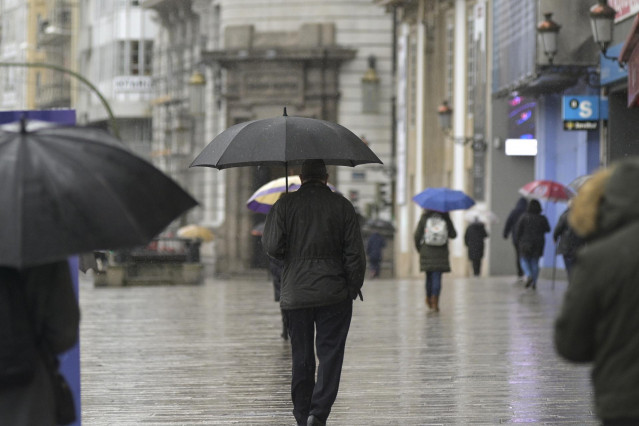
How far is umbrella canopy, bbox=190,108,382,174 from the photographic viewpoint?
952 cm

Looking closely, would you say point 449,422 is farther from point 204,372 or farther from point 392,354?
point 392,354

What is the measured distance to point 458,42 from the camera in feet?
131

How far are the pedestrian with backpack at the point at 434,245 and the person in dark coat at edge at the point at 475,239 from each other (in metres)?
14.3

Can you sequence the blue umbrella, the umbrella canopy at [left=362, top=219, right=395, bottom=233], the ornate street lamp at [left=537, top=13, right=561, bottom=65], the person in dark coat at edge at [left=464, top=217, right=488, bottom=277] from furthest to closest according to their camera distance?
the umbrella canopy at [left=362, top=219, right=395, bottom=233], the person in dark coat at edge at [left=464, top=217, right=488, bottom=277], the ornate street lamp at [left=537, top=13, right=561, bottom=65], the blue umbrella

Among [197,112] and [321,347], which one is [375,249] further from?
[321,347]

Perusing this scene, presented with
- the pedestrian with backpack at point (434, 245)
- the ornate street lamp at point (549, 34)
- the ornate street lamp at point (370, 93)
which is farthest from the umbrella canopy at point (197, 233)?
the pedestrian with backpack at point (434, 245)

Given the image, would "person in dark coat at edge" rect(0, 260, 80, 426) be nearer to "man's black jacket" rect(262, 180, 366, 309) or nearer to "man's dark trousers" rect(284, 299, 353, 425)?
"man's black jacket" rect(262, 180, 366, 309)

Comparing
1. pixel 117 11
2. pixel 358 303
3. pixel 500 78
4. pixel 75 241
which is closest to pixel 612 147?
pixel 358 303

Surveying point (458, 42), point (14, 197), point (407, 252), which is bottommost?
point (407, 252)

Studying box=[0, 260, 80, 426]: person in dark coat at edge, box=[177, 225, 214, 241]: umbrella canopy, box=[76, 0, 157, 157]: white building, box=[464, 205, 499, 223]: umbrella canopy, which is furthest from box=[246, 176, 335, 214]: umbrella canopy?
box=[76, 0, 157, 157]: white building

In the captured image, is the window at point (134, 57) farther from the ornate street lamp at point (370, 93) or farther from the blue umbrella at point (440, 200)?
the blue umbrella at point (440, 200)

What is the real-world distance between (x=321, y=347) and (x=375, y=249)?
114 ft

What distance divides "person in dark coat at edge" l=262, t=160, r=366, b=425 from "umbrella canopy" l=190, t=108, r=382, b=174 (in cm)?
44

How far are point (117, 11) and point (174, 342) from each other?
172 ft
